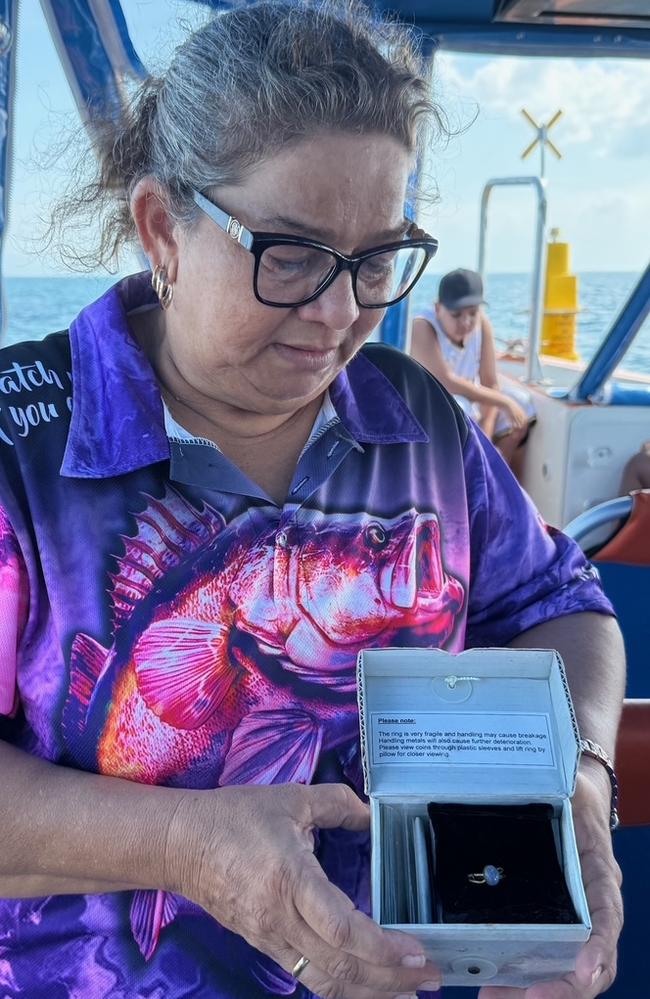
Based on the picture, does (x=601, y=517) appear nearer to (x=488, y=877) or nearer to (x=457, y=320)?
(x=488, y=877)

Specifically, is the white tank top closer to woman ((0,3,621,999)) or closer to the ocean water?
the ocean water

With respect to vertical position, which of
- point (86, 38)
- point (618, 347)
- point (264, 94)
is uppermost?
point (86, 38)

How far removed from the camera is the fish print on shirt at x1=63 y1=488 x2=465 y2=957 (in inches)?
45.7

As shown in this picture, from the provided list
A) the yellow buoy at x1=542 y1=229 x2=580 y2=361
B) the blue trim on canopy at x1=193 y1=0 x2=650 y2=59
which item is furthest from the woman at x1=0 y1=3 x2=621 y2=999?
the yellow buoy at x1=542 y1=229 x2=580 y2=361

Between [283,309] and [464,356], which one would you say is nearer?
[283,309]

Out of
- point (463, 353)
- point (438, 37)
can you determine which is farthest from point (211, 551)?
point (463, 353)

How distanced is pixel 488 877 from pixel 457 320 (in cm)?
459

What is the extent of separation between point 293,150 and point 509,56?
7.44 feet

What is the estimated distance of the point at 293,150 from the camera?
1125 mm

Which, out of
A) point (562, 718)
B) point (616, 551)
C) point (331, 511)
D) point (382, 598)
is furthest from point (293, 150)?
point (616, 551)

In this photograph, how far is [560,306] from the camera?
829cm

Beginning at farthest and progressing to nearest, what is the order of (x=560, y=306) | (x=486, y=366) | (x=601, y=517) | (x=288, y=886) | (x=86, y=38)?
(x=560, y=306) → (x=486, y=366) → (x=601, y=517) → (x=86, y=38) → (x=288, y=886)

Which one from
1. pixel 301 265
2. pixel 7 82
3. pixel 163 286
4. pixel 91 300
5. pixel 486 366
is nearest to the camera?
pixel 301 265

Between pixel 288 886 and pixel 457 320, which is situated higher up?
pixel 457 320
